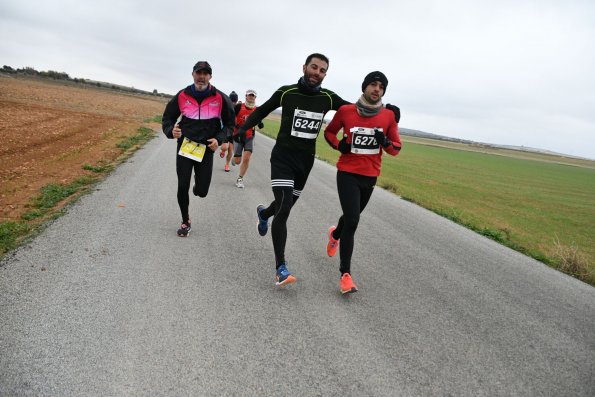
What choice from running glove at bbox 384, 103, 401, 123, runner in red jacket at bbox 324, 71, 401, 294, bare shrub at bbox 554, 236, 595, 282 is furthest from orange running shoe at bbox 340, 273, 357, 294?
bare shrub at bbox 554, 236, 595, 282

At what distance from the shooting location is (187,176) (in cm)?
495

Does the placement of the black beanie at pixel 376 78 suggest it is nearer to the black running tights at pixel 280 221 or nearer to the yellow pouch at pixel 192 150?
the black running tights at pixel 280 221

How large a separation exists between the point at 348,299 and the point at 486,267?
2.87 m

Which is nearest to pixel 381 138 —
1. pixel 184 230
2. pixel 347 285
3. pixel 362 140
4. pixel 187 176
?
pixel 362 140

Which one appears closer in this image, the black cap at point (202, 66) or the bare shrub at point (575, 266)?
the black cap at point (202, 66)

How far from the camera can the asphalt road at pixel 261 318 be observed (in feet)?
7.93

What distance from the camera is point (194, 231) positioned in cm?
530

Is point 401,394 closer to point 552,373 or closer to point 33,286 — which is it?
point 552,373

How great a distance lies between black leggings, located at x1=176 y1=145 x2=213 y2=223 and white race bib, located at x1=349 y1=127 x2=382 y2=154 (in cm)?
209

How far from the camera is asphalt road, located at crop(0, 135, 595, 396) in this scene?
2.42 metres

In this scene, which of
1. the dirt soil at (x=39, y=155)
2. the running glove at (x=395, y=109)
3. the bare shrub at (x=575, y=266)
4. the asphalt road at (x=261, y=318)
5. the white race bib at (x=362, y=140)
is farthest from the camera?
the dirt soil at (x=39, y=155)

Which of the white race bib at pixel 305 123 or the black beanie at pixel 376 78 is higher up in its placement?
the black beanie at pixel 376 78

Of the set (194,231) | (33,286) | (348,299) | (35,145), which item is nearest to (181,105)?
(194,231)

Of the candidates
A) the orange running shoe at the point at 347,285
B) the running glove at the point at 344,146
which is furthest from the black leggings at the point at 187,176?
the orange running shoe at the point at 347,285
